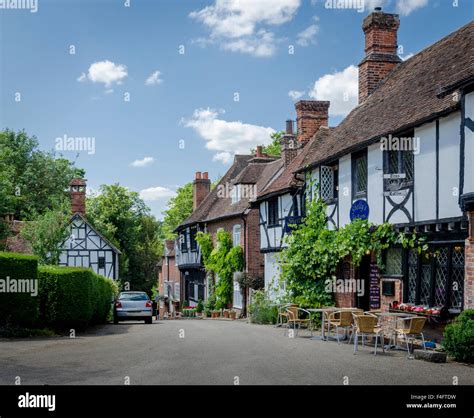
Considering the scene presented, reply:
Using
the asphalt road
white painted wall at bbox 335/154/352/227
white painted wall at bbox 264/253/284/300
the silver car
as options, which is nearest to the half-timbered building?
white painted wall at bbox 264/253/284/300

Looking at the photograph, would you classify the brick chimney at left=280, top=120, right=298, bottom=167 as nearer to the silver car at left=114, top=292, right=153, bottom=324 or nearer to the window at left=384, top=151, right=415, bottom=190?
the silver car at left=114, top=292, right=153, bottom=324

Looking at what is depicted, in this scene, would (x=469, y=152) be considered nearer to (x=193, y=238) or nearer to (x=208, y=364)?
(x=208, y=364)

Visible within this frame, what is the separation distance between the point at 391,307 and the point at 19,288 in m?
9.33

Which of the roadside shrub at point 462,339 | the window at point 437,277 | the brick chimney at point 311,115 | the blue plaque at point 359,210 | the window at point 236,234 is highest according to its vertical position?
the brick chimney at point 311,115

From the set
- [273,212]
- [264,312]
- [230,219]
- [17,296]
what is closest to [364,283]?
[264,312]

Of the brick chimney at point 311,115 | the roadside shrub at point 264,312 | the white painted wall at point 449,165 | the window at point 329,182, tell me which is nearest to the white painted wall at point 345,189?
the window at point 329,182

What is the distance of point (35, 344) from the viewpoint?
49.1ft

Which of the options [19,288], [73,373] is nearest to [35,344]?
[19,288]

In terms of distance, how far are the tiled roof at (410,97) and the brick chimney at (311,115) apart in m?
5.11

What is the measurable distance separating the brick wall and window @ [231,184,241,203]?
22.4m

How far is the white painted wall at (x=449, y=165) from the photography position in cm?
1406

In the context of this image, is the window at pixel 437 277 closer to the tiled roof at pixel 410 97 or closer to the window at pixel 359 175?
the window at pixel 359 175

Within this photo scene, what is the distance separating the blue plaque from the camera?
1822 cm
